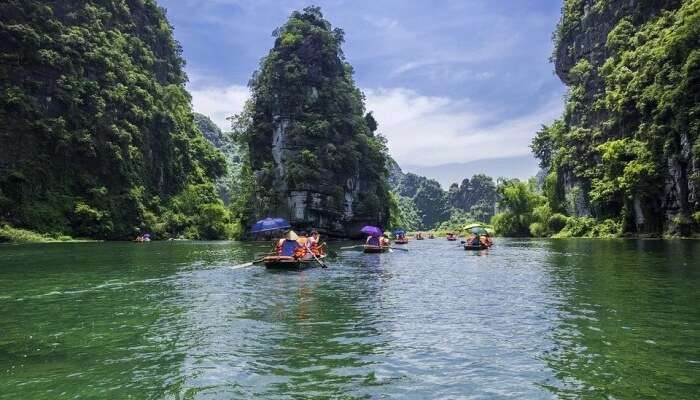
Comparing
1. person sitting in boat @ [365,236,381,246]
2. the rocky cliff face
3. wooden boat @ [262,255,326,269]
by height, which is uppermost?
the rocky cliff face

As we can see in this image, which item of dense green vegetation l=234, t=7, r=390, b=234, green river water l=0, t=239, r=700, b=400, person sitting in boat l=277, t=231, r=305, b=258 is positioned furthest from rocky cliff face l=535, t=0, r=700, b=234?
person sitting in boat l=277, t=231, r=305, b=258

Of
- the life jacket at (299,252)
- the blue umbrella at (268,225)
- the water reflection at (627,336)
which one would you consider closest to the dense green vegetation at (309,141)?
the blue umbrella at (268,225)

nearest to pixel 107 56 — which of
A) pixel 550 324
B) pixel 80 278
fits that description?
pixel 80 278

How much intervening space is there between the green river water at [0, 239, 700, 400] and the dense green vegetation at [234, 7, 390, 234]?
6491 centimetres

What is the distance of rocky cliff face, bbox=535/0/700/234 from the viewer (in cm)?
5759

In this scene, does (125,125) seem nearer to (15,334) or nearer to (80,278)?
(80,278)

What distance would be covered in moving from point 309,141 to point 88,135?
39.8 metres

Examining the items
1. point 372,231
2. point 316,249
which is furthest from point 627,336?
point 372,231

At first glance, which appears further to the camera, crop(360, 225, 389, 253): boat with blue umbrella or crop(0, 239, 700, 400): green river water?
crop(360, 225, 389, 253): boat with blue umbrella

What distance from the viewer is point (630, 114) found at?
73.1 m

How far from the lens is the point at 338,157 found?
92125mm

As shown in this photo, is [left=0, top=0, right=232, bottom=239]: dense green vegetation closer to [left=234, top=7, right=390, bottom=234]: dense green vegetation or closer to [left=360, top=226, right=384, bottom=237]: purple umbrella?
[left=234, top=7, right=390, bottom=234]: dense green vegetation

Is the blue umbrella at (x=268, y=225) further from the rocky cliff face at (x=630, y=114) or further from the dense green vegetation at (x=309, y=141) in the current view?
the dense green vegetation at (x=309, y=141)

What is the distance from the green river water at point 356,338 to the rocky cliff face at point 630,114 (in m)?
41.7
